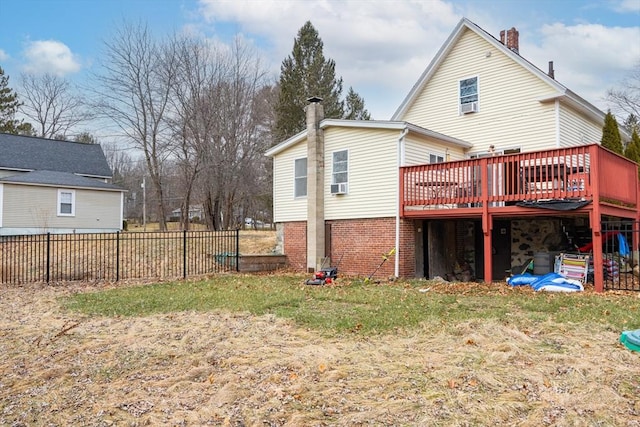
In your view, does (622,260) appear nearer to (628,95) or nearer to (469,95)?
(469,95)

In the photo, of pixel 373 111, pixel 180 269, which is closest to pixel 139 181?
pixel 373 111

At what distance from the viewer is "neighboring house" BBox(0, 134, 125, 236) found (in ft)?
72.7

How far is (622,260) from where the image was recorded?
39.4 feet

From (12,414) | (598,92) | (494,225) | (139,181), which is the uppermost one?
(598,92)

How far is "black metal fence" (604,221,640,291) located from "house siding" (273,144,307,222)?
8.29 metres

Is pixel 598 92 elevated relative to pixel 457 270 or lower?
elevated

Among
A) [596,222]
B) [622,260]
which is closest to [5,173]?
[596,222]

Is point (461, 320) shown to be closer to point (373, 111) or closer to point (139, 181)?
point (373, 111)

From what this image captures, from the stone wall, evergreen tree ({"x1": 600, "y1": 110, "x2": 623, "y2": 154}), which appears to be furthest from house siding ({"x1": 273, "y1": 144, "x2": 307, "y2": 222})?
evergreen tree ({"x1": 600, "y1": 110, "x2": 623, "y2": 154})

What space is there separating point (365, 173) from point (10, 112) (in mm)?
38906

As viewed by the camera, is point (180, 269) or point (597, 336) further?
point (180, 269)

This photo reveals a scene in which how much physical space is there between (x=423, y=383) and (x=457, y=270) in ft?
34.4

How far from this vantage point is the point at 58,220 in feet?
76.1

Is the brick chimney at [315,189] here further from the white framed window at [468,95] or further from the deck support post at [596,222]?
the deck support post at [596,222]
